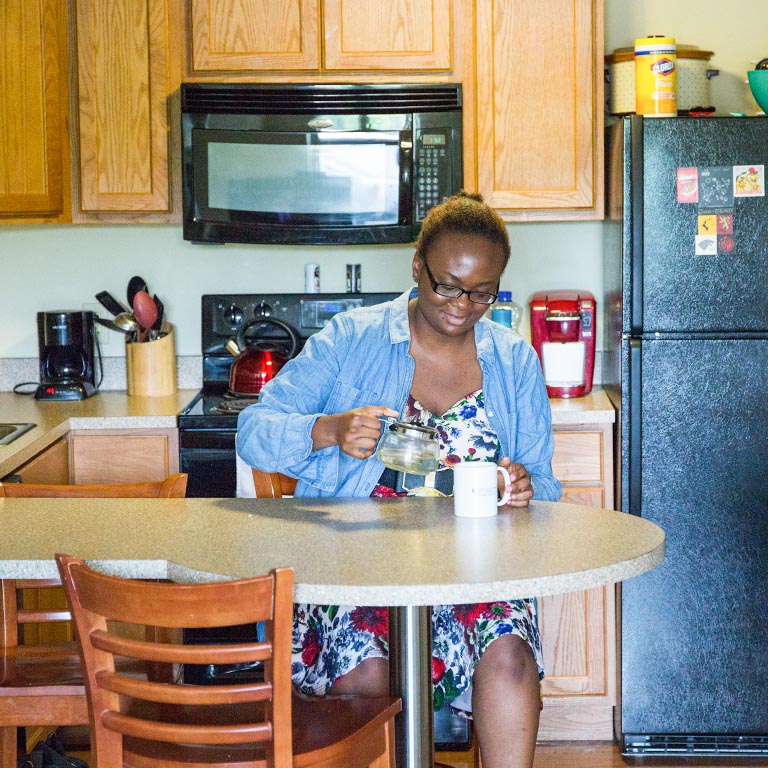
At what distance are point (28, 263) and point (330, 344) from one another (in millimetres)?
1805

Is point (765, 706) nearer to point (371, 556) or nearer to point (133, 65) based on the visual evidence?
point (371, 556)

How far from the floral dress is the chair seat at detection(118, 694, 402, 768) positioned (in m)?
0.19

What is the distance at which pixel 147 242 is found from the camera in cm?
361

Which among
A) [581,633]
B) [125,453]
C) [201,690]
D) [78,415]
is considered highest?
[78,415]

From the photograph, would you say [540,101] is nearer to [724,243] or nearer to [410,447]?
[724,243]

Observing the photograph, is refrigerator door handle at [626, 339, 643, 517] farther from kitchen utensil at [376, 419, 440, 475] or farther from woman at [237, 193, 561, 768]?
kitchen utensil at [376, 419, 440, 475]

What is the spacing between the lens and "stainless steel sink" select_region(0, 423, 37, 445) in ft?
8.83

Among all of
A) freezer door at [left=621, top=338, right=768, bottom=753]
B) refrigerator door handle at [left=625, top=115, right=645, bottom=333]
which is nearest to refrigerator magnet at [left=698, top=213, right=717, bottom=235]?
refrigerator door handle at [left=625, top=115, right=645, bottom=333]

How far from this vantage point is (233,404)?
3170 mm

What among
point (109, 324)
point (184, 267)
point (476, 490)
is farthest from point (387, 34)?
point (476, 490)

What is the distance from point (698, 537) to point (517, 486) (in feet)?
3.89

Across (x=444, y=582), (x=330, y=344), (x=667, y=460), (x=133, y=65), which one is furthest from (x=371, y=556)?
(x=133, y=65)

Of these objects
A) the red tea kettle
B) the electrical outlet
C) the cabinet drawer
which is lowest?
the cabinet drawer

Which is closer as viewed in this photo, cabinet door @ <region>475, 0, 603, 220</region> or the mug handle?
the mug handle
